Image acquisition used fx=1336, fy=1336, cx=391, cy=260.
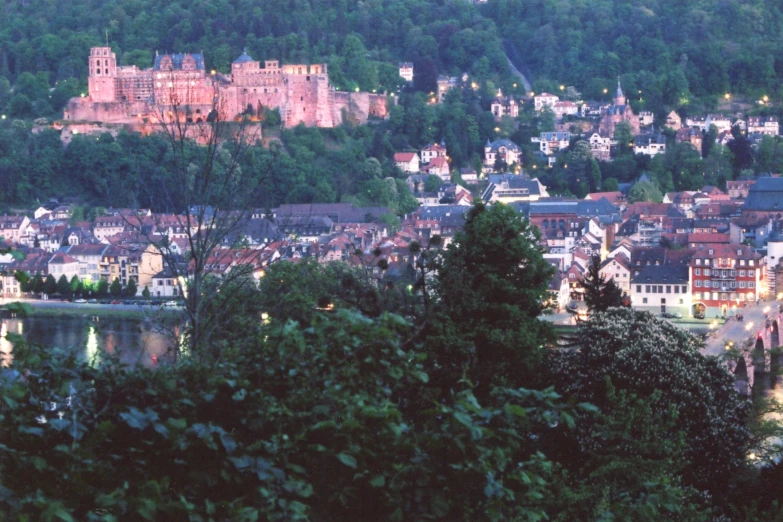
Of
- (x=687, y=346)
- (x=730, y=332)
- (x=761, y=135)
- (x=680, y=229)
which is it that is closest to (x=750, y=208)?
(x=680, y=229)

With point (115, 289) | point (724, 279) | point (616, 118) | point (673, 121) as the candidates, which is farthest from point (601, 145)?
point (115, 289)

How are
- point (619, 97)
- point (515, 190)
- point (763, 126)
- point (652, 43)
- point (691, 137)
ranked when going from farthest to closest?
point (652, 43)
point (619, 97)
point (763, 126)
point (691, 137)
point (515, 190)

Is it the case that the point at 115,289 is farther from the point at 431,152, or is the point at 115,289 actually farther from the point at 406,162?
the point at 431,152

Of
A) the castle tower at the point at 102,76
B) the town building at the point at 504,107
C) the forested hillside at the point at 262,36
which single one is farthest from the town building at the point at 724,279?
the forested hillside at the point at 262,36

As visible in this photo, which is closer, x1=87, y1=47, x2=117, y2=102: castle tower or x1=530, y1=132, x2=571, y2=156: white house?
x1=87, y1=47, x2=117, y2=102: castle tower

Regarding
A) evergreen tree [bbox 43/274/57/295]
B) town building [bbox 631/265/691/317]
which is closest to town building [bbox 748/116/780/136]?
town building [bbox 631/265/691/317]

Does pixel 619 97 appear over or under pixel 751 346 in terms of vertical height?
over

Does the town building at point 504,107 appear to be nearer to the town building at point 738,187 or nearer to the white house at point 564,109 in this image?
the white house at point 564,109

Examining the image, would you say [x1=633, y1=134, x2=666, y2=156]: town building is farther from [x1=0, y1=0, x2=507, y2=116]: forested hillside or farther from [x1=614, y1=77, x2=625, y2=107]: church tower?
[x1=0, y1=0, x2=507, y2=116]: forested hillside
